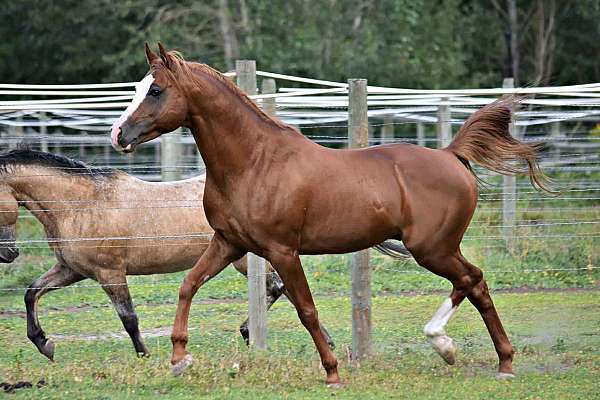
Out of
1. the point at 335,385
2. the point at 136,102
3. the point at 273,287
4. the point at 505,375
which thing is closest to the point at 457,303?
the point at 505,375

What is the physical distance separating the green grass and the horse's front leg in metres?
0.20

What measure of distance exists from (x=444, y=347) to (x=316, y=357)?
3.72 ft

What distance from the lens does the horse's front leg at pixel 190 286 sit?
269 inches

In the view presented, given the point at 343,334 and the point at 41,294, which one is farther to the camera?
the point at 343,334

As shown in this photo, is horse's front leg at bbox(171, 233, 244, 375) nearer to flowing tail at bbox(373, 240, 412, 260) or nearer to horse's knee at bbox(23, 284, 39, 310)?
flowing tail at bbox(373, 240, 412, 260)

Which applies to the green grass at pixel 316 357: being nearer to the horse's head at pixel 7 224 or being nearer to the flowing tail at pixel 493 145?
the horse's head at pixel 7 224

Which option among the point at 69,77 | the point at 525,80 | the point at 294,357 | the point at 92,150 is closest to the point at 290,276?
the point at 294,357

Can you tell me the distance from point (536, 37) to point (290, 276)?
87.6 feet

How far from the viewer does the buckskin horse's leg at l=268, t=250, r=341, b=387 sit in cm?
687

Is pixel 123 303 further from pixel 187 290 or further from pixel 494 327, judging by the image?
pixel 494 327

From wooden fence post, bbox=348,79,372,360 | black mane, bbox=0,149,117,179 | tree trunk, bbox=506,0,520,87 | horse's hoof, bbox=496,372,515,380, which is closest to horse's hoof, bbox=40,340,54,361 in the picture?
black mane, bbox=0,149,117,179

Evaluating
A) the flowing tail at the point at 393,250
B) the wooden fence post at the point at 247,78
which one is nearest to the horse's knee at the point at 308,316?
the flowing tail at the point at 393,250

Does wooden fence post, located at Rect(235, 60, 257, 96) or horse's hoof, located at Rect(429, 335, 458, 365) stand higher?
wooden fence post, located at Rect(235, 60, 257, 96)

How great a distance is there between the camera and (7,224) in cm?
860
